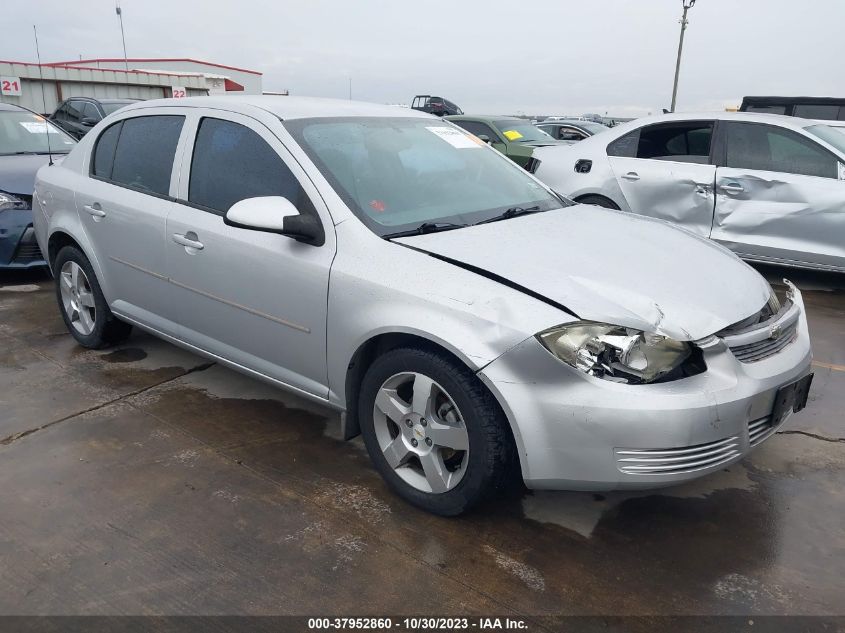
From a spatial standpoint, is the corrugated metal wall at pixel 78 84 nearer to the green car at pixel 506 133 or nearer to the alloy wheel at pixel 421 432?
the green car at pixel 506 133

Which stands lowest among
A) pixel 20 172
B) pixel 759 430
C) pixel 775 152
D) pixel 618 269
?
pixel 759 430

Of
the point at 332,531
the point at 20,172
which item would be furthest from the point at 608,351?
the point at 20,172

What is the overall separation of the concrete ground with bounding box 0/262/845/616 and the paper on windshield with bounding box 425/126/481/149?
163 centimetres

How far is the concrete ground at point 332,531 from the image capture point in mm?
2289

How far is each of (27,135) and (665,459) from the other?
23.8 ft

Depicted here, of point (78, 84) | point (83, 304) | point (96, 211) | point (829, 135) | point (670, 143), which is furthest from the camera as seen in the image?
point (78, 84)

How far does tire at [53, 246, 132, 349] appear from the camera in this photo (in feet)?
14.0

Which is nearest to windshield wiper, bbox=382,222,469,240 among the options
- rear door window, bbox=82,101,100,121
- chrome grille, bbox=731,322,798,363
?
chrome grille, bbox=731,322,798,363

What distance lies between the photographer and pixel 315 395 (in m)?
3.02

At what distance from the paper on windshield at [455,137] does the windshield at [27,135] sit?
201 inches

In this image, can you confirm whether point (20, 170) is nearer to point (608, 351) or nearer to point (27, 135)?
point (27, 135)

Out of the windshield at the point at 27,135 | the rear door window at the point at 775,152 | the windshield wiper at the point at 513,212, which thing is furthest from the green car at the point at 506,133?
the windshield wiper at the point at 513,212

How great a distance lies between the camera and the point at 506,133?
10.5 meters

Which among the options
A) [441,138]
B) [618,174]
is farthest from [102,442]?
[618,174]
